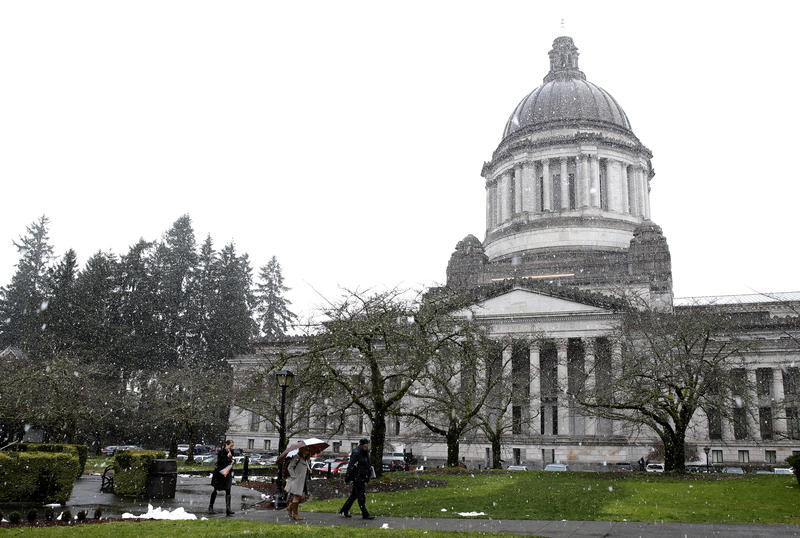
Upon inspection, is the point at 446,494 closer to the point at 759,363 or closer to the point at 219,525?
the point at 219,525

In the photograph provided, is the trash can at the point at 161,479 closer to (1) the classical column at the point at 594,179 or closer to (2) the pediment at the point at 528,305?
(2) the pediment at the point at 528,305

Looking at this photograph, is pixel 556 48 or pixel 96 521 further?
pixel 556 48

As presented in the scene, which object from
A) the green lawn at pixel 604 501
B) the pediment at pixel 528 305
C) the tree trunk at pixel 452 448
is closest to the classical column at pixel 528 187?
the pediment at pixel 528 305

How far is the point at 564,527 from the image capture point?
13.3 meters

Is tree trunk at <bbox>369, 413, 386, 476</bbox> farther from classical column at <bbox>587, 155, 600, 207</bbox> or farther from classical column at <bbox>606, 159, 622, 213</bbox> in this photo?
classical column at <bbox>606, 159, 622, 213</bbox>

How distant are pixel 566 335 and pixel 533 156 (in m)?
24.6

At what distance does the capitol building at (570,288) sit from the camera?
159 feet

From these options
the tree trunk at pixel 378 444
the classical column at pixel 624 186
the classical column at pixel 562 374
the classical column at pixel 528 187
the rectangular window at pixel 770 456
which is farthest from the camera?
the classical column at pixel 528 187

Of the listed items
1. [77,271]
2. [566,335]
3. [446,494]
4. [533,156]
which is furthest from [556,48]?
[446,494]

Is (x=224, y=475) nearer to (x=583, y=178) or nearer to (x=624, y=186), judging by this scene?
(x=583, y=178)

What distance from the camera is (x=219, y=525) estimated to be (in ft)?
41.7

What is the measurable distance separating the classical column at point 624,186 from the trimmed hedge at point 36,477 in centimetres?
6054

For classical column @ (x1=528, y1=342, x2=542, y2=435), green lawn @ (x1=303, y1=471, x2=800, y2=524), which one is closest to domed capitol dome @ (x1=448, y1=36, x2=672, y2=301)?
classical column @ (x1=528, y1=342, x2=542, y2=435)

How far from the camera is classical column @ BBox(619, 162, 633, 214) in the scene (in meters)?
68.6
